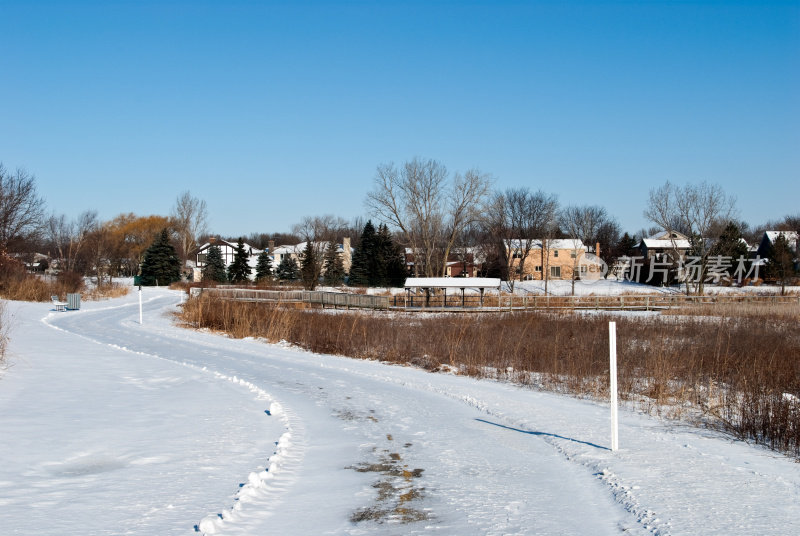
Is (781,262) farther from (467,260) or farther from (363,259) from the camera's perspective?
(363,259)

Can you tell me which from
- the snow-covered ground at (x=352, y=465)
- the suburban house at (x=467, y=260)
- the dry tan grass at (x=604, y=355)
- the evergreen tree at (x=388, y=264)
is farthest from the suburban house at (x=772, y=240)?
the snow-covered ground at (x=352, y=465)


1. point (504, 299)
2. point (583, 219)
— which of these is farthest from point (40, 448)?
point (583, 219)

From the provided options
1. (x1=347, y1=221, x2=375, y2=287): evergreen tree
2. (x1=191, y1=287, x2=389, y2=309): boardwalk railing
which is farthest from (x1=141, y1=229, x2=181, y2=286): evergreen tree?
(x1=191, y1=287, x2=389, y2=309): boardwalk railing

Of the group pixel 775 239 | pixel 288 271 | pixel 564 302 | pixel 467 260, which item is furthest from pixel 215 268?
pixel 775 239

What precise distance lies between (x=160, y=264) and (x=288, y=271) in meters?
18.1

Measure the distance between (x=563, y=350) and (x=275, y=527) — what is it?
49.9 ft

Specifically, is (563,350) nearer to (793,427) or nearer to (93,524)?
(793,427)

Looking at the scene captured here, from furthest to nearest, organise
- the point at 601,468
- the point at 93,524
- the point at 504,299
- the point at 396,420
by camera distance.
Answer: the point at 504,299, the point at 396,420, the point at 601,468, the point at 93,524

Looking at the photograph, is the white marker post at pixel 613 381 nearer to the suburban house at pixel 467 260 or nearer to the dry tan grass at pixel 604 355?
the dry tan grass at pixel 604 355

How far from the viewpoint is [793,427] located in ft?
28.4

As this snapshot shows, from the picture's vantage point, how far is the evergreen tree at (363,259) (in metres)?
84.3

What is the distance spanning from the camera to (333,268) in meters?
87.9

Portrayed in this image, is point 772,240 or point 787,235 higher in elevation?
point 787,235

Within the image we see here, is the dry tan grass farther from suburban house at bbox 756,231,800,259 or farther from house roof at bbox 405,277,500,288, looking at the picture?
suburban house at bbox 756,231,800,259
